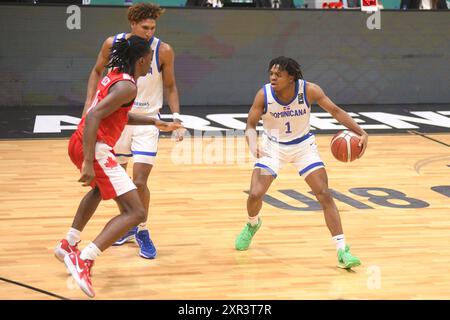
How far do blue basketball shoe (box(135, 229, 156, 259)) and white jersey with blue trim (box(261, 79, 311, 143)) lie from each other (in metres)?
1.20

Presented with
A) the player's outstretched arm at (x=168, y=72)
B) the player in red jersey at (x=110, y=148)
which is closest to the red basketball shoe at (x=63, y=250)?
the player in red jersey at (x=110, y=148)

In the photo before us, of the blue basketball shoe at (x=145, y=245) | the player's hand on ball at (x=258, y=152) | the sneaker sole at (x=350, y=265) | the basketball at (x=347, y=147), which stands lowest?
the blue basketball shoe at (x=145, y=245)

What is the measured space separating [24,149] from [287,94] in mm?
5359

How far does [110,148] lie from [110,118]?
0.19 m

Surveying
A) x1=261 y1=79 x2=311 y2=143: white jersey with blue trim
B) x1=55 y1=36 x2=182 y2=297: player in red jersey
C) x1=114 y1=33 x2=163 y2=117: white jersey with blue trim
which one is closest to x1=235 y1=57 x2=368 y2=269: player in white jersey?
x1=261 y1=79 x2=311 y2=143: white jersey with blue trim

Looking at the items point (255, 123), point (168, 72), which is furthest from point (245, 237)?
point (168, 72)

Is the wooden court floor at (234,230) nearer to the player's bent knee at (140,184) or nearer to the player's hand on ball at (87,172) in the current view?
the player's bent knee at (140,184)

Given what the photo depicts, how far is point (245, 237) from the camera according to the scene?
7227 mm

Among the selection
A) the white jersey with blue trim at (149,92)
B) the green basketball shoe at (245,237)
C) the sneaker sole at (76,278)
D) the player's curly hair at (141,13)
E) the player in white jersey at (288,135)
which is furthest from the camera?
the white jersey with blue trim at (149,92)

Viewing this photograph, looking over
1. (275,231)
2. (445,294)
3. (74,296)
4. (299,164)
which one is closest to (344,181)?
A: (275,231)

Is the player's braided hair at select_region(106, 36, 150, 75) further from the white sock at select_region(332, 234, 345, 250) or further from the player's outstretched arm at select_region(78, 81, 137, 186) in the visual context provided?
the white sock at select_region(332, 234, 345, 250)

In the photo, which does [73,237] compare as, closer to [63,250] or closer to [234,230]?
[63,250]
